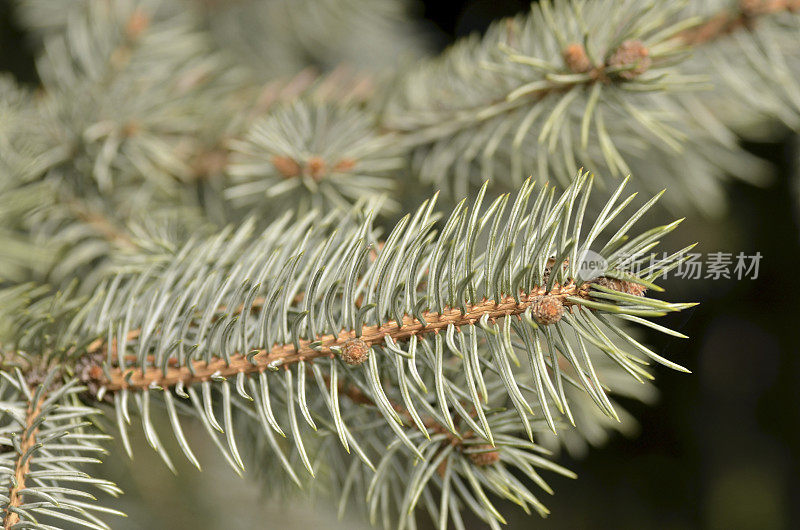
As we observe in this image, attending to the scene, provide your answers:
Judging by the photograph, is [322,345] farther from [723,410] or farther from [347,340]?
[723,410]

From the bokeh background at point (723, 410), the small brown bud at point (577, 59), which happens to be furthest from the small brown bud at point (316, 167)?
the bokeh background at point (723, 410)

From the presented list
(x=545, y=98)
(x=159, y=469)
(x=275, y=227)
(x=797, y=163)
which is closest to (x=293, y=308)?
(x=275, y=227)

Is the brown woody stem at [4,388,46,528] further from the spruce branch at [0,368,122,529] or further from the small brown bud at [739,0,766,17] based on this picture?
the small brown bud at [739,0,766,17]

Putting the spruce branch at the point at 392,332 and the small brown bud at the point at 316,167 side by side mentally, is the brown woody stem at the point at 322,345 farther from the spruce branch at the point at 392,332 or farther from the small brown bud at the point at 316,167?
the small brown bud at the point at 316,167

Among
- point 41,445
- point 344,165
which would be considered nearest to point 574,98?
point 344,165

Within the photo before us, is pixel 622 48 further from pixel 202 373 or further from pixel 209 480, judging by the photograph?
pixel 209 480

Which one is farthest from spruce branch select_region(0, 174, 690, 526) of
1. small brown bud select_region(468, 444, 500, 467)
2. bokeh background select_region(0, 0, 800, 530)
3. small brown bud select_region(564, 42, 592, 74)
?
bokeh background select_region(0, 0, 800, 530)
